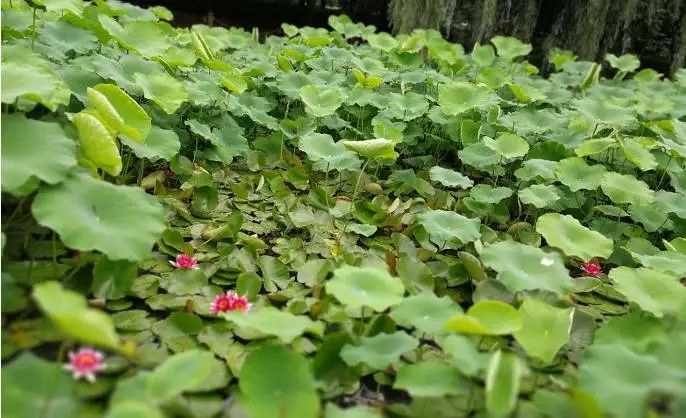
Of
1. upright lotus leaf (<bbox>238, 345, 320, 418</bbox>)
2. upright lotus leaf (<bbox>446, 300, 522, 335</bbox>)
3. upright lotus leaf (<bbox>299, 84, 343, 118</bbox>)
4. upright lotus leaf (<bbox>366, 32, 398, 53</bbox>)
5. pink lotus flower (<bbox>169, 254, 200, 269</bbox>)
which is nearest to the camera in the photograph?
upright lotus leaf (<bbox>238, 345, 320, 418</bbox>)

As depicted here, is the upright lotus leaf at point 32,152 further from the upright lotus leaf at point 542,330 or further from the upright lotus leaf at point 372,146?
the upright lotus leaf at point 542,330

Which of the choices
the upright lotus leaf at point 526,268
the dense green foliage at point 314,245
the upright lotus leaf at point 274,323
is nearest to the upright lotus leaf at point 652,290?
the dense green foliage at point 314,245

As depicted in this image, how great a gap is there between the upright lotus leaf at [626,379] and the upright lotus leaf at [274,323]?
43 cm

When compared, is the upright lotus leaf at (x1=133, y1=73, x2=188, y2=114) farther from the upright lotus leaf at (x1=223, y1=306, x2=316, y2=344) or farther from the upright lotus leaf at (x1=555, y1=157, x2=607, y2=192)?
the upright lotus leaf at (x1=555, y1=157, x2=607, y2=192)

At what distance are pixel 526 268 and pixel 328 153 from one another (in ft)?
2.19

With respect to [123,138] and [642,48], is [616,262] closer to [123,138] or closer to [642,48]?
[123,138]

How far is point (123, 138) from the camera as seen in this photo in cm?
138

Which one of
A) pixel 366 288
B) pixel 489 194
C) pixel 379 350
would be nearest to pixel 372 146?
pixel 489 194

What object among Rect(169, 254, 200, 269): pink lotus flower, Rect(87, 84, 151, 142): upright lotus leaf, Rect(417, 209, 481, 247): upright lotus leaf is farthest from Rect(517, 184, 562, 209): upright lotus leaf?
Rect(87, 84, 151, 142): upright lotus leaf

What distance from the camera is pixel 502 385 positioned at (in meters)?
0.82

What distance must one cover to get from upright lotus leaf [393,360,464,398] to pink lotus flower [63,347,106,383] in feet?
1.47

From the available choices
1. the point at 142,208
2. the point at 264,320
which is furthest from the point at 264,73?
the point at 264,320

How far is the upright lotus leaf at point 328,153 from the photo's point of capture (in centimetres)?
162

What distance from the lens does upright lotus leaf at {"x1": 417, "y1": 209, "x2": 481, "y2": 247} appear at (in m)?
1.37
